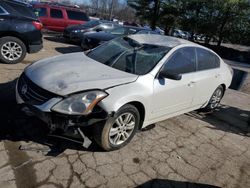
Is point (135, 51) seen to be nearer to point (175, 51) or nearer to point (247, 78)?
point (175, 51)

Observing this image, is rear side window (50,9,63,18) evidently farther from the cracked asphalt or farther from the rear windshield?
the cracked asphalt

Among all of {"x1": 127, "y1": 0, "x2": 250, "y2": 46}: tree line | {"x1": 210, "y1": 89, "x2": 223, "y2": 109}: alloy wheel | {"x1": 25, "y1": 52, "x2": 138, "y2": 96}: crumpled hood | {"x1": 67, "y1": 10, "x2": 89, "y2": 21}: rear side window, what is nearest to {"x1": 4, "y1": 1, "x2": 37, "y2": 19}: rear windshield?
{"x1": 25, "y1": 52, "x2": 138, "y2": 96}: crumpled hood

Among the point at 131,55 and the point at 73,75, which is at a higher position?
the point at 131,55

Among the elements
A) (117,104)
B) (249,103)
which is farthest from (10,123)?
(249,103)

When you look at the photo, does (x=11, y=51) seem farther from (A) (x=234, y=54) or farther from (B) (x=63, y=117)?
(A) (x=234, y=54)

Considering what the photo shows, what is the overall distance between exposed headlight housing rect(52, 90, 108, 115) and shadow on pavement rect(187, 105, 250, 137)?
2.99 m

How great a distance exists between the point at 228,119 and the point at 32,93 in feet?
14.4

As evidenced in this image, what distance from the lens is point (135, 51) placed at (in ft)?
13.8

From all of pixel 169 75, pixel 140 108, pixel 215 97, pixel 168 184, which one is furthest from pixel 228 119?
pixel 168 184

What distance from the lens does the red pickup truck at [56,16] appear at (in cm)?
1400

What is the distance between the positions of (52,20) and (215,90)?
11313 millimetres

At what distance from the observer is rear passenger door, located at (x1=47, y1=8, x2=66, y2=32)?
1411cm

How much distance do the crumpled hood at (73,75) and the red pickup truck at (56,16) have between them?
36.1ft

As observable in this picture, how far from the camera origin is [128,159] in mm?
3492
